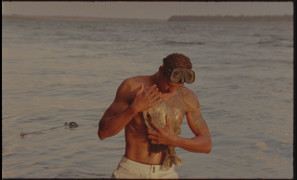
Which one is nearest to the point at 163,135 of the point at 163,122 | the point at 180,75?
the point at 163,122

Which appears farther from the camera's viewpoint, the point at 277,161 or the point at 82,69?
the point at 82,69

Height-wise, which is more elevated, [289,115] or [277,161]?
[289,115]

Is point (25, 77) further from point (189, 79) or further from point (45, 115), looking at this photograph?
point (189, 79)

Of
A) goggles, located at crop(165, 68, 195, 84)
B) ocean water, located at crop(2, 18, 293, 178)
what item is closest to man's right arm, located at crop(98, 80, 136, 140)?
goggles, located at crop(165, 68, 195, 84)

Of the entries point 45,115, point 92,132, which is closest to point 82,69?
point 45,115

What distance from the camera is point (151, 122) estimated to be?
4.59 m

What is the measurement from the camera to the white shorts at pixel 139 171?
4.68 metres

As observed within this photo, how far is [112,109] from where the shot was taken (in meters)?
4.67

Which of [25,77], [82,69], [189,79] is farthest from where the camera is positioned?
[82,69]

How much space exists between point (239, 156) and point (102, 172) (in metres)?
2.75

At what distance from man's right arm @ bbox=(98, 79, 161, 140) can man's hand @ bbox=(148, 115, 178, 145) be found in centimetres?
26

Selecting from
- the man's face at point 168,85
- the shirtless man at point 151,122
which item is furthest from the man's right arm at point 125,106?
the man's face at point 168,85

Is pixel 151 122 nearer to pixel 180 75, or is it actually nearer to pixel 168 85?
pixel 168 85

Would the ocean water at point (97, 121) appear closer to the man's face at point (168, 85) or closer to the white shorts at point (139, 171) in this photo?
the white shorts at point (139, 171)
